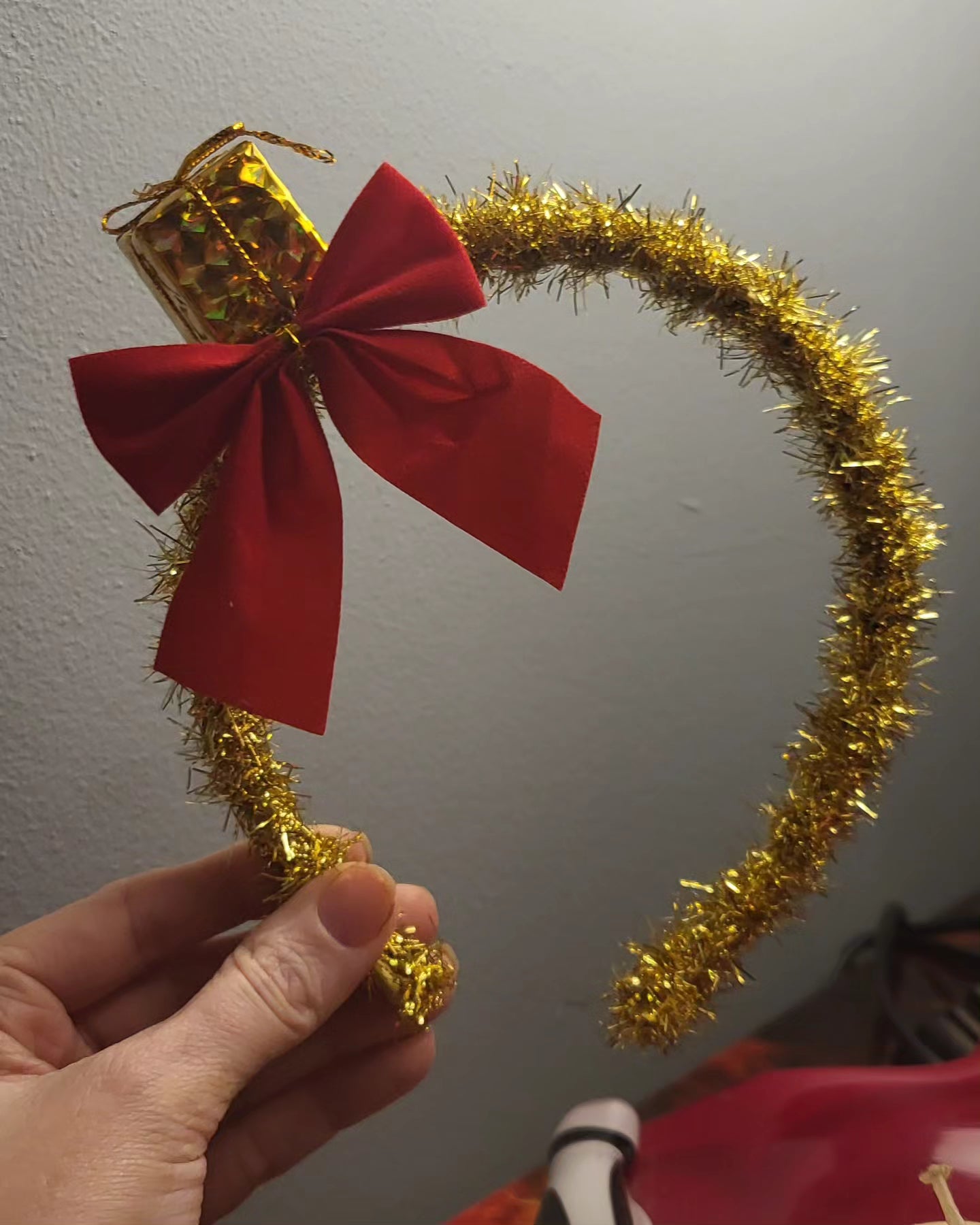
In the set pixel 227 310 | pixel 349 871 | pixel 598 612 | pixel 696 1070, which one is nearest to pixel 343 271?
pixel 227 310

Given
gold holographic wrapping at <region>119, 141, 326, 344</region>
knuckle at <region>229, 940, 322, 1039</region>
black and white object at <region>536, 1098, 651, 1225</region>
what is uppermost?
gold holographic wrapping at <region>119, 141, 326, 344</region>

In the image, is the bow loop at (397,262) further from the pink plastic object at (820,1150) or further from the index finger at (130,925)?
the pink plastic object at (820,1150)

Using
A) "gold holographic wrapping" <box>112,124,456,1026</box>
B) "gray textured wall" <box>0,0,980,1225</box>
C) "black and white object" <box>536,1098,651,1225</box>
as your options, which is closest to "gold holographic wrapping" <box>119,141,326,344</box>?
"gold holographic wrapping" <box>112,124,456,1026</box>

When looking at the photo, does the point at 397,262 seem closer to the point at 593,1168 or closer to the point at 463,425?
the point at 463,425

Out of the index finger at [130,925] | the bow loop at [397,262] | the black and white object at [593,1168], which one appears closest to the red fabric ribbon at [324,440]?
the bow loop at [397,262]

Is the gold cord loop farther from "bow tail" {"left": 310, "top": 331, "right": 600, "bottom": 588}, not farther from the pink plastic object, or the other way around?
the pink plastic object

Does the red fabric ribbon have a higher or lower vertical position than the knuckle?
higher
